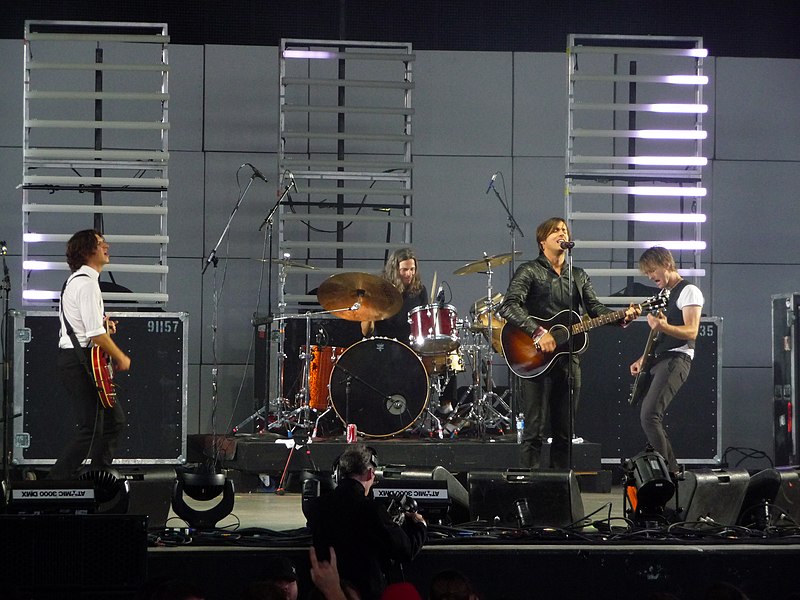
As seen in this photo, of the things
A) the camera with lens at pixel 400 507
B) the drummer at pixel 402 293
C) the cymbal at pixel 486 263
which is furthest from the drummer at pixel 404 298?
the camera with lens at pixel 400 507

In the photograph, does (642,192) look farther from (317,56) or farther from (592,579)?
(592,579)

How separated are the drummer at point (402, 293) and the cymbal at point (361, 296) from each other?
306mm

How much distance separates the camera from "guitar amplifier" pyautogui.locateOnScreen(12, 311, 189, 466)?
885cm

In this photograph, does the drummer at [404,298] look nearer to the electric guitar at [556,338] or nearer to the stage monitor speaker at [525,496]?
the electric guitar at [556,338]

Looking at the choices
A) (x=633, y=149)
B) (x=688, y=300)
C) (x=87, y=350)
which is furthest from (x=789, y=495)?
(x=633, y=149)

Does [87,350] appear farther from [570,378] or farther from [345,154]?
[345,154]

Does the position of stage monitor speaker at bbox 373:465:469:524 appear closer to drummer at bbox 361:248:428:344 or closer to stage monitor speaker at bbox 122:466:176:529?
stage monitor speaker at bbox 122:466:176:529

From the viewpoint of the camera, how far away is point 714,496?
567 centimetres

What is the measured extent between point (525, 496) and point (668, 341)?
2247 millimetres

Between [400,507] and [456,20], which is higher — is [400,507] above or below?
below

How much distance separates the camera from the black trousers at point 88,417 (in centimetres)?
645

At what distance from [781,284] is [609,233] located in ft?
5.75

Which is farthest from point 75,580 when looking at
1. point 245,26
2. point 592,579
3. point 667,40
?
point 667,40

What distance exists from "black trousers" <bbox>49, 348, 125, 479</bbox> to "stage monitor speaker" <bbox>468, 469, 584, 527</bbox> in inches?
88.6
